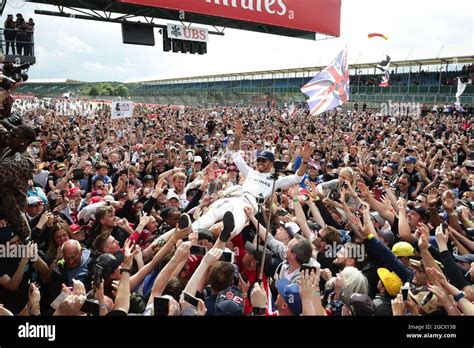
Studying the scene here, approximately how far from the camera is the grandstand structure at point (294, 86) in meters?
27.9

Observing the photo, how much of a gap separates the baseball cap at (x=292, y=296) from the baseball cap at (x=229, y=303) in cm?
44

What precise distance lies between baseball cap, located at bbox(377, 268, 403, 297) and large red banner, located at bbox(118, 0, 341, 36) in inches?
408

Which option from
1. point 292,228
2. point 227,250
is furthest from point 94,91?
point 227,250

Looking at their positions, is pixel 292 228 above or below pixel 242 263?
above

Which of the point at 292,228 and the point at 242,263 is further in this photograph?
the point at 292,228

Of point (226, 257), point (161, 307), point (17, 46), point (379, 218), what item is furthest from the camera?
point (17, 46)

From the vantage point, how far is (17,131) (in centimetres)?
370

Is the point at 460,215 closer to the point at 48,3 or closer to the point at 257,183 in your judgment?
→ the point at 257,183

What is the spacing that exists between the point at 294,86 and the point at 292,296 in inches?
1963

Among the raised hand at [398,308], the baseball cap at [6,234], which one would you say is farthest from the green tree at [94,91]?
the raised hand at [398,308]

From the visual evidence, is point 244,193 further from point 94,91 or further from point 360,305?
point 94,91

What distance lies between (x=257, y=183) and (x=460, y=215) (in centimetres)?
274

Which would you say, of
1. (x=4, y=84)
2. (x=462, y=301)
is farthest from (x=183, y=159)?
(x=462, y=301)

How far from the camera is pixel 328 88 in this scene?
11227mm
